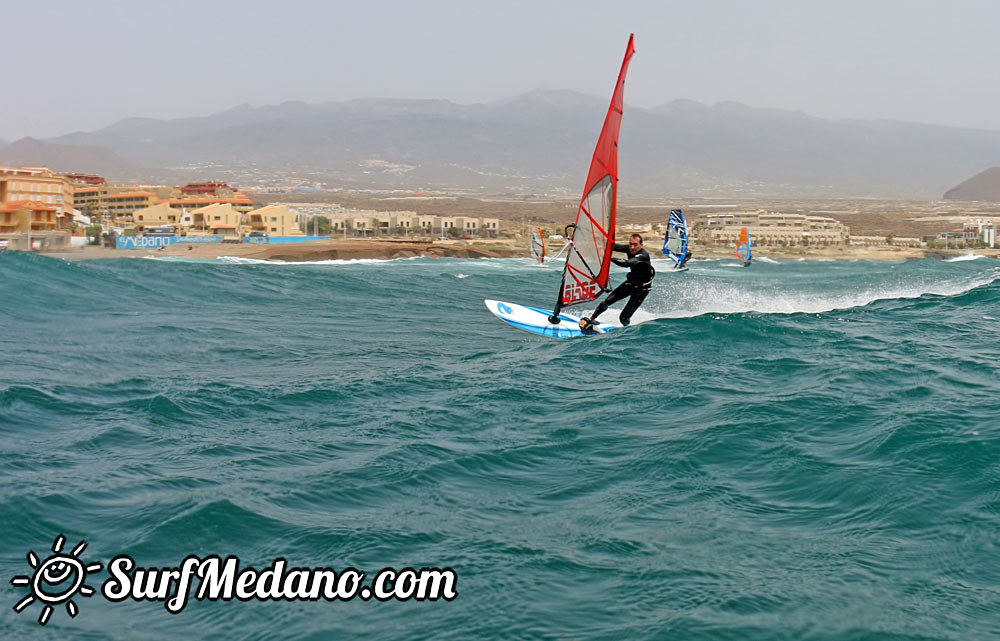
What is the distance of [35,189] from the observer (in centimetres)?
8038

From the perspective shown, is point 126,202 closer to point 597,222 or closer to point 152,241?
point 152,241

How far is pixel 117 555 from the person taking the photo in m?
5.28

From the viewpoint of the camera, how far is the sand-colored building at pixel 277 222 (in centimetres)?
8294

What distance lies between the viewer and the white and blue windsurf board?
1519cm

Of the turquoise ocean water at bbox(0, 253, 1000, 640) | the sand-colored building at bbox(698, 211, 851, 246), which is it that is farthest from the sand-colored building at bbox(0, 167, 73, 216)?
the turquoise ocean water at bbox(0, 253, 1000, 640)

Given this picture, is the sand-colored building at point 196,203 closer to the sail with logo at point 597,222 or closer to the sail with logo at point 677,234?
the sail with logo at point 677,234

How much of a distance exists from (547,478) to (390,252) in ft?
212

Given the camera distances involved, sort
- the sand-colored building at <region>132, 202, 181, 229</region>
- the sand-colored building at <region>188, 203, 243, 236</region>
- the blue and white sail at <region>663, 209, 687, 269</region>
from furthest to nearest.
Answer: the sand-colored building at <region>132, 202, 181, 229</region>, the sand-colored building at <region>188, 203, 243, 236</region>, the blue and white sail at <region>663, 209, 687, 269</region>

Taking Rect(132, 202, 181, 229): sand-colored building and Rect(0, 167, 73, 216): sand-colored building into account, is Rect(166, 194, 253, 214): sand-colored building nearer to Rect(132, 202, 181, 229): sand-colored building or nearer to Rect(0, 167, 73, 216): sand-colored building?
Rect(132, 202, 181, 229): sand-colored building

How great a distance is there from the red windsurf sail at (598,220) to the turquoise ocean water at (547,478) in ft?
2.95

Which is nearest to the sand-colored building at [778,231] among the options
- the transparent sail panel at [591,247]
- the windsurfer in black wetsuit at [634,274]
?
the windsurfer in black wetsuit at [634,274]

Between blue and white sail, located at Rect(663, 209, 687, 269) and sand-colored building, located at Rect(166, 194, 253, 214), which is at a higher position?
sand-colored building, located at Rect(166, 194, 253, 214)

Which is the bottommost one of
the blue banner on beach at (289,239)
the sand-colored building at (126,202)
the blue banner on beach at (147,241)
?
the blue banner on beach at (147,241)

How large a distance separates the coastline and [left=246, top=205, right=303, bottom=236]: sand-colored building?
6322mm
